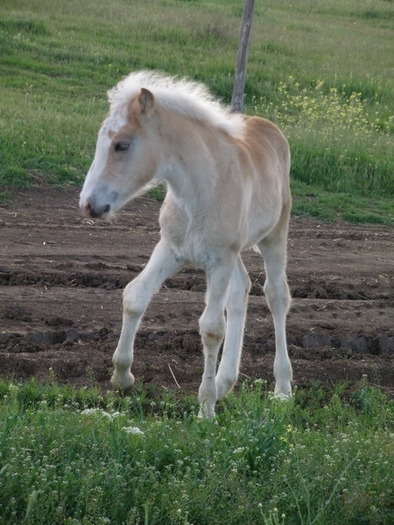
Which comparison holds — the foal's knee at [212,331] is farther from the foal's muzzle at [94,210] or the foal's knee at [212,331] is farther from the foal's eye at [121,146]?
the foal's eye at [121,146]

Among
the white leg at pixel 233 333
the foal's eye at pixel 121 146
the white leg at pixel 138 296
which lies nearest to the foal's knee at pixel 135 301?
the white leg at pixel 138 296

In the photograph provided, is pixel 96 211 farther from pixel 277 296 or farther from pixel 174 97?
pixel 277 296

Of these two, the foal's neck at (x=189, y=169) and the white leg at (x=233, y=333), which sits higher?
the foal's neck at (x=189, y=169)

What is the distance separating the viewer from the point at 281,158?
8.53m

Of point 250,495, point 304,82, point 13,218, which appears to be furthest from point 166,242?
point 304,82

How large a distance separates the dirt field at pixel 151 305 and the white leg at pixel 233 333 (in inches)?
11.9

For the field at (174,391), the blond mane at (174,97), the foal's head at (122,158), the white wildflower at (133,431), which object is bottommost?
the field at (174,391)

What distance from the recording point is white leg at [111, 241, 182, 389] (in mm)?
7176

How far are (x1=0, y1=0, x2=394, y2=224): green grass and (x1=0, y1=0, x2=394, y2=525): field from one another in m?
0.05

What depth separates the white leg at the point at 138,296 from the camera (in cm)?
718

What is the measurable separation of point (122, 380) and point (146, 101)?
1926 mm

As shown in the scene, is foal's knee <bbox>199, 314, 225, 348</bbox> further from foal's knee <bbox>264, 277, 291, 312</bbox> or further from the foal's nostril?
foal's knee <bbox>264, 277, 291, 312</bbox>

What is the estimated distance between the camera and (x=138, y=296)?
→ 7.17m

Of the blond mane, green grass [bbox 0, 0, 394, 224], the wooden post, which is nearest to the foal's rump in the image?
the blond mane
